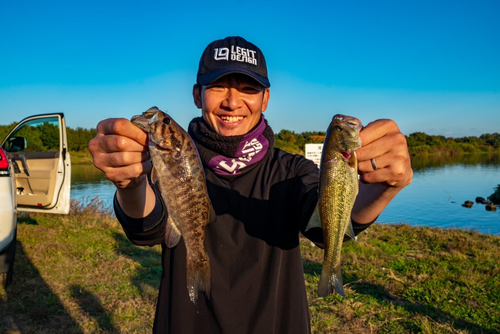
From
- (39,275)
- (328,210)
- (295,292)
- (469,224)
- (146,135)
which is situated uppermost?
(146,135)

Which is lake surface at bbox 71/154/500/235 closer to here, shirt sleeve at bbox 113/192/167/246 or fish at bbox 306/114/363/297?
fish at bbox 306/114/363/297

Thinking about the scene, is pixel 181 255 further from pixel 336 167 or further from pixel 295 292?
pixel 336 167

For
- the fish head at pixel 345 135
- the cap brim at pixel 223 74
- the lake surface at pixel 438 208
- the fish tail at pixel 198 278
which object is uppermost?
the cap brim at pixel 223 74

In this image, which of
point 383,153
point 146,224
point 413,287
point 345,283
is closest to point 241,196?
point 146,224

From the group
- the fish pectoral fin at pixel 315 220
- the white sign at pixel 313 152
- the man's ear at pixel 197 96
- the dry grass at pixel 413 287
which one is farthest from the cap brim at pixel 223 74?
the white sign at pixel 313 152

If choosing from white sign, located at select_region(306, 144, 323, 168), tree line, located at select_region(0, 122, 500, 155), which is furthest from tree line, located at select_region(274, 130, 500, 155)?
white sign, located at select_region(306, 144, 323, 168)

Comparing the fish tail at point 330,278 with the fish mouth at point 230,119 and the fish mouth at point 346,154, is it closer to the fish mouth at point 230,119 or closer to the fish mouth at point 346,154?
the fish mouth at point 346,154

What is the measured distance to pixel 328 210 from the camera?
2180mm

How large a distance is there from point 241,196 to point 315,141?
12815 mm

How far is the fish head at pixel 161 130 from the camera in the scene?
7.27ft

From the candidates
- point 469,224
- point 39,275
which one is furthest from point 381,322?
point 469,224

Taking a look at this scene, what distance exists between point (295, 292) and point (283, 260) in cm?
26

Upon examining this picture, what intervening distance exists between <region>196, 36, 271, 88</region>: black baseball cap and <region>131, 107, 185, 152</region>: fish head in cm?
73

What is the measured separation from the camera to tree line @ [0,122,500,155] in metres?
12.1
